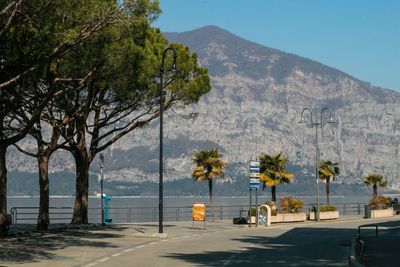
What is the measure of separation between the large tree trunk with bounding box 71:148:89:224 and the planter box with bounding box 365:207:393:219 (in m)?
27.2

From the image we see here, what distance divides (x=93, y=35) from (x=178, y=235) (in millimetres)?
10395

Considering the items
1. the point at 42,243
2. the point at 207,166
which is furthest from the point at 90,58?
the point at 207,166

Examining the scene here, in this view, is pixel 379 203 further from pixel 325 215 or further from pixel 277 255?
pixel 277 255

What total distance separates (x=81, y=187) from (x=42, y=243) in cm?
1374

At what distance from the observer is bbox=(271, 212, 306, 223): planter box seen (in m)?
45.9

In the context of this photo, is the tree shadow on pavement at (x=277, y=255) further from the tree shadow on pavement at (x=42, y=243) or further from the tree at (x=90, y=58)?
the tree at (x=90, y=58)

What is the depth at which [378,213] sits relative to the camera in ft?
190

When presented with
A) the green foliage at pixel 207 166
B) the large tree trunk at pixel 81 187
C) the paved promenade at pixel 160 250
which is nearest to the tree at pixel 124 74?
the large tree trunk at pixel 81 187

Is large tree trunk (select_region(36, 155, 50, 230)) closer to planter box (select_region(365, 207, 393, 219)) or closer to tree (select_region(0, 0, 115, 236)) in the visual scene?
tree (select_region(0, 0, 115, 236))

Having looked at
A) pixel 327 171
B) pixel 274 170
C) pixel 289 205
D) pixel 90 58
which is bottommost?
pixel 289 205

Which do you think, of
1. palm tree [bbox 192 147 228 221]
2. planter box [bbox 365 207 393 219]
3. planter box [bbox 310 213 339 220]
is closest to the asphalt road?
planter box [bbox 310 213 339 220]

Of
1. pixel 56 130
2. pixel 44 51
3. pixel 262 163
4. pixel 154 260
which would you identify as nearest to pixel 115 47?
pixel 44 51

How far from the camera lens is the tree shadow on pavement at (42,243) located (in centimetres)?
1884

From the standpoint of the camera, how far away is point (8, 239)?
24.7 metres
